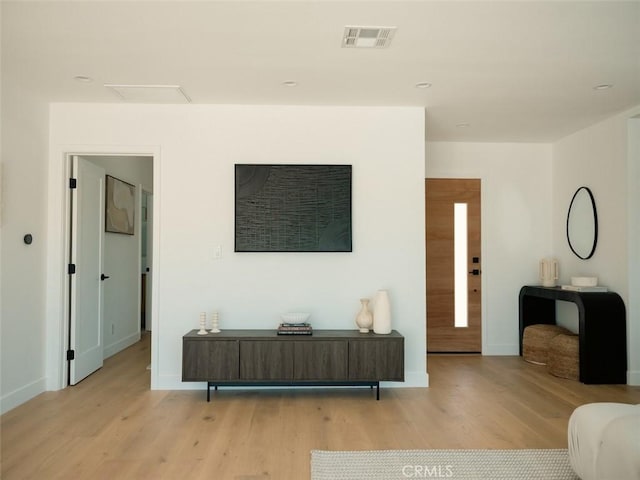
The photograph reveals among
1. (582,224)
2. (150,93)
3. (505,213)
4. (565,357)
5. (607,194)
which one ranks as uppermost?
(150,93)

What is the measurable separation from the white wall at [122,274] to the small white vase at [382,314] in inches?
121

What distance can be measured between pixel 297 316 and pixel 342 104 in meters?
1.89

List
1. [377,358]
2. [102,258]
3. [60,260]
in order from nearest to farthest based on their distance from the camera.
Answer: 1. [377,358]
2. [60,260]
3. [102,258]

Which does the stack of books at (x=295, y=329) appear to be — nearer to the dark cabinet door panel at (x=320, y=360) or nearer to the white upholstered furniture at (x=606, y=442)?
the dark cabinet door panel at (x=320, y=360)

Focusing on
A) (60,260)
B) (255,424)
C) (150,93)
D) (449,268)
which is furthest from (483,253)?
(60,260)

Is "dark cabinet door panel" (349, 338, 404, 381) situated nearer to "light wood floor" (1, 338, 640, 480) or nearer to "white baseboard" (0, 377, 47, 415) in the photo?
"light wood floor" (1, 338, 640, 480)

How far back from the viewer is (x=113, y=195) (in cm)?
536

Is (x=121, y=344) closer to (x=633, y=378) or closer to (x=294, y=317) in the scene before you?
(x=294, y=317)

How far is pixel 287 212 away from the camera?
414 centimetres

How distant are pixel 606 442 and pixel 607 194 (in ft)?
10.7

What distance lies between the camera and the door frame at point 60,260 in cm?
409

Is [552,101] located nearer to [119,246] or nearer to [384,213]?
[384,213]

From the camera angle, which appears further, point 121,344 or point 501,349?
point 121,344

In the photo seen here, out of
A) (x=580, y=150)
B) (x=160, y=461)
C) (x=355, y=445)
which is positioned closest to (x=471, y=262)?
(x=580, y=150)
